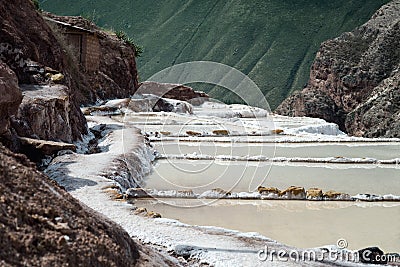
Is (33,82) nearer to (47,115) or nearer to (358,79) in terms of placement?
(47,115)

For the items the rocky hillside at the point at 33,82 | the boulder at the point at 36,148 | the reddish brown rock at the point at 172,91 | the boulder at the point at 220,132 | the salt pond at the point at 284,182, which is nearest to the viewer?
the salt pond at the point at 284,182

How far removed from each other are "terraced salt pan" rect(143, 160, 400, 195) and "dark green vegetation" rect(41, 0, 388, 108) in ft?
142

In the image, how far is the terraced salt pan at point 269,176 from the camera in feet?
26.2

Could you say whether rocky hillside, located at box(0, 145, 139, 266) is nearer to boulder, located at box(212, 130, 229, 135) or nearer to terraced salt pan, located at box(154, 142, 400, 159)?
terraced salt pan, located at box(154, 142, 400, 159)

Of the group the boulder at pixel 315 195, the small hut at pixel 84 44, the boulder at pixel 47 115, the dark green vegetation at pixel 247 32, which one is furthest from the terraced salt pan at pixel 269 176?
the dark green vegetation at pixel 247 32

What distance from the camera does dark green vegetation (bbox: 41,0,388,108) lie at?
5781cm

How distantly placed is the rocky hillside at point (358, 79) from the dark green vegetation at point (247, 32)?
14523 millimetres

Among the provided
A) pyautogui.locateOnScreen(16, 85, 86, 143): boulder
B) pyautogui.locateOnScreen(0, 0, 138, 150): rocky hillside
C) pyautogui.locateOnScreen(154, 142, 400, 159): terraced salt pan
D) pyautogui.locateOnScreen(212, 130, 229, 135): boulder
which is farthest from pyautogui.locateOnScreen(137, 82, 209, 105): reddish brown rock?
pyautogui.locateOnScreen(16, 85, 86, 143): boulder

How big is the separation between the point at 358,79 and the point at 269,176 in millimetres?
28273

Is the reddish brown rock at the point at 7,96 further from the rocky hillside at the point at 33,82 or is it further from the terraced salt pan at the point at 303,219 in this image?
the terraced salt pan at the point at 303,219

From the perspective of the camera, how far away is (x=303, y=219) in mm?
6223

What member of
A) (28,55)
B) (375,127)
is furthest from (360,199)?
(375,127)

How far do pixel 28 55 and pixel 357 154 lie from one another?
6724mm

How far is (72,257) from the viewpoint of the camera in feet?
8.24
